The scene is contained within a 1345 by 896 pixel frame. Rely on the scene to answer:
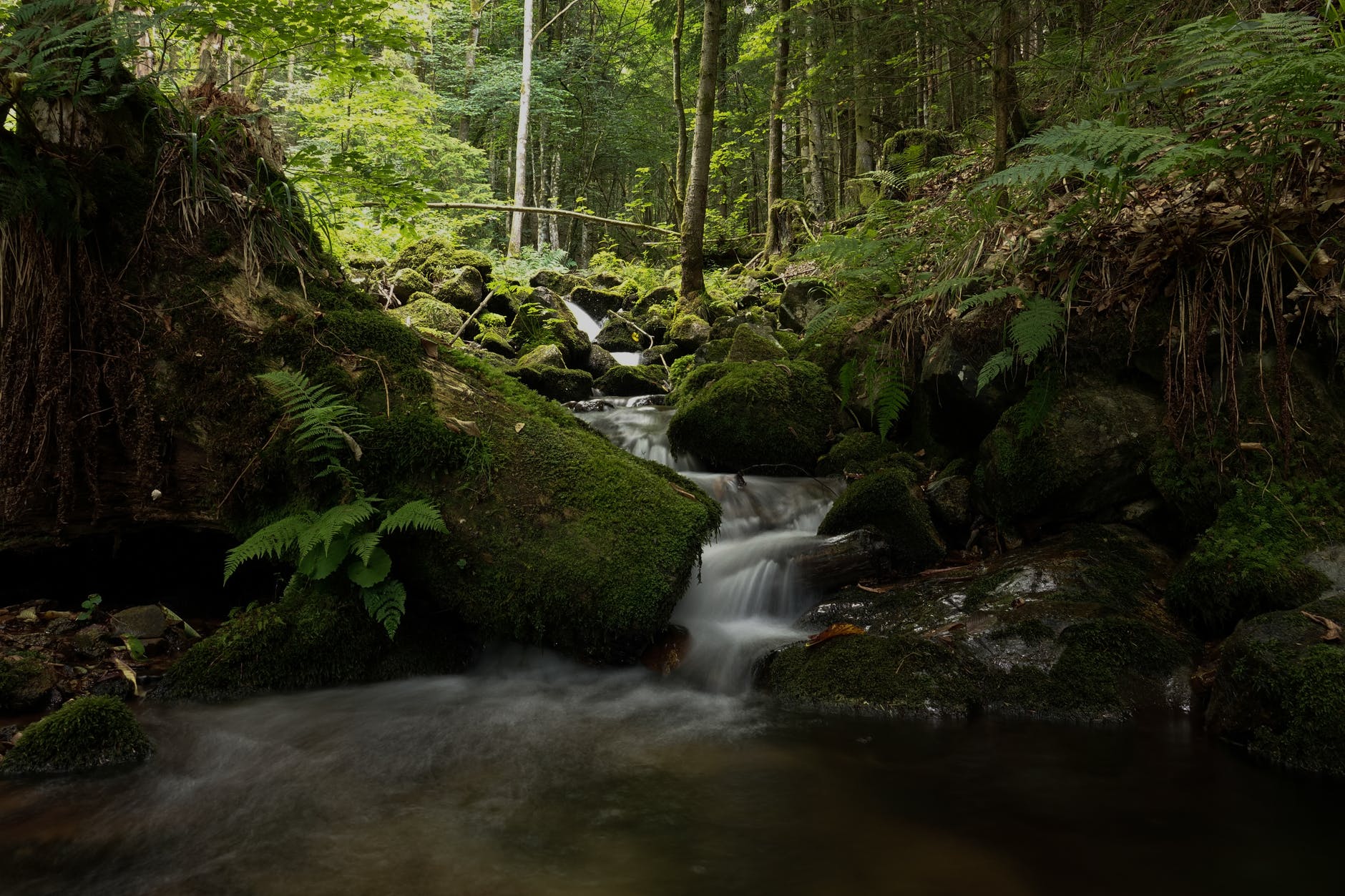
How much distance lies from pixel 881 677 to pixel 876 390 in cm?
302

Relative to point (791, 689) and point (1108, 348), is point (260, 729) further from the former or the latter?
point (1108, 348)

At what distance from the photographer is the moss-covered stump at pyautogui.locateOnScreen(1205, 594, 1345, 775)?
2.89 metres

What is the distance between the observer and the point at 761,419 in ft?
22.4

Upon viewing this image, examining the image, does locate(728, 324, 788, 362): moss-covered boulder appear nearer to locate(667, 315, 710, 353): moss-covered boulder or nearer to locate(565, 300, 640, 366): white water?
locate(667, 315, 710, 353): moss-covered boulder

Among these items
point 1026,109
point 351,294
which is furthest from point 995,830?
point 1026,109

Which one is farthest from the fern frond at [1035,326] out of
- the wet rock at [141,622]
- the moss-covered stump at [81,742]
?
the wet rock at [141,622]

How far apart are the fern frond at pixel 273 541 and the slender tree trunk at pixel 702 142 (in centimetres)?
918

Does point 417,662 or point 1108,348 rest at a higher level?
point 1108,348

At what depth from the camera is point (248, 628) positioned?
13.2 ft

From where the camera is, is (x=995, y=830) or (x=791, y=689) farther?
(x=791, y=689)

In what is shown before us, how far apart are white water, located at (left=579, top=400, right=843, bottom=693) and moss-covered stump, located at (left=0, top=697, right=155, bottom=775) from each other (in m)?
2.72

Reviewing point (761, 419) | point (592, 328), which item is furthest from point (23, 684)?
point (592, 328)

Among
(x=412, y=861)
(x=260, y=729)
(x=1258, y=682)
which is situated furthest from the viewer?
(x=260, y=729)

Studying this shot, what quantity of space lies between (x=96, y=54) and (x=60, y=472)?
7.38ft
